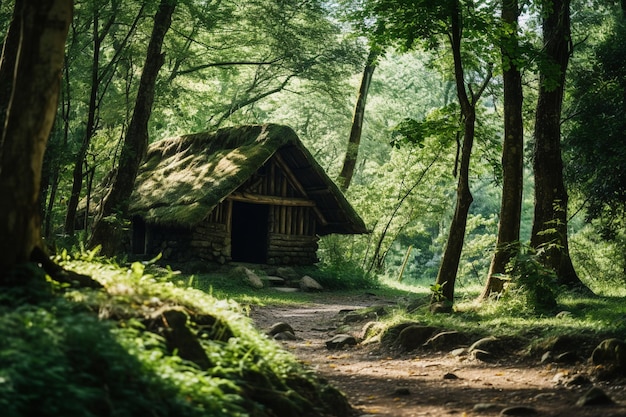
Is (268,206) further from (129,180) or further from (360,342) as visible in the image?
(360,342)

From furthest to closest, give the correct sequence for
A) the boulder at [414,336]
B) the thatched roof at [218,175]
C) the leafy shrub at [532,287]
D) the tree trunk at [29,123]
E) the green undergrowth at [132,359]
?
1. the thatched roof at [218,175]
2. the leafy shrub at [532,287]
3. the boulder at [414,336]
4. the tree trunk at [29,123]
5. the green undergrowth at [132,359]

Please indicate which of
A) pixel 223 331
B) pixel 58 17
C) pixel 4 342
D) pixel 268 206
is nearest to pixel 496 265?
pixel 223 331

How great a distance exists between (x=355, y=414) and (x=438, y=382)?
1.65m

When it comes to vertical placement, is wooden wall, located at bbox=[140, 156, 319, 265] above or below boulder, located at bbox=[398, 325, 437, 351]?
above

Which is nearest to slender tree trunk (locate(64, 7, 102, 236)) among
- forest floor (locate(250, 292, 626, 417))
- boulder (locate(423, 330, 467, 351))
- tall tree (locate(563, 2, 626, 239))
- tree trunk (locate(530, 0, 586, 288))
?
forest floor (locate(250, 292, 626, 417))

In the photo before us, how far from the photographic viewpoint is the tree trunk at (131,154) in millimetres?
13984

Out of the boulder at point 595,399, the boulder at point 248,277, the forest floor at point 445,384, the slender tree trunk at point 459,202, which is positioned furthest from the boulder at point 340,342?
the boulder at point 248,277

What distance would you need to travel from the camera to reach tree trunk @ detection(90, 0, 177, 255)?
14.0m

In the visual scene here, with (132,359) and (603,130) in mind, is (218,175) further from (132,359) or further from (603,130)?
(132,359)

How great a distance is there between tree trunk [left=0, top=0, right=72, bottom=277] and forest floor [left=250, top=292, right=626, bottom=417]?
10.1 feet

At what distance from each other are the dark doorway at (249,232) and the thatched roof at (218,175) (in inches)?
82.3

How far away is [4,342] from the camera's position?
393 centimetres

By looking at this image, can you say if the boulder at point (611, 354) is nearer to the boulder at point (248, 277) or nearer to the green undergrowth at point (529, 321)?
the green undergrowth at point (529, 321)

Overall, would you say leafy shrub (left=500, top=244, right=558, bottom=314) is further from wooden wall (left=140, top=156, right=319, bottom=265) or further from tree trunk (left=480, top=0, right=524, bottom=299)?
wooden wall (left=140, top=156, right=319, bottom=265)
